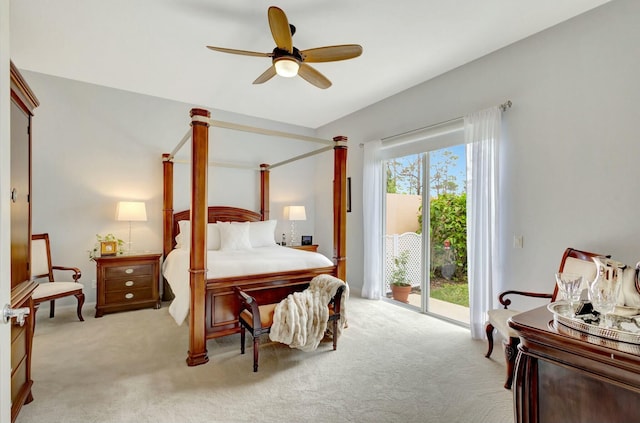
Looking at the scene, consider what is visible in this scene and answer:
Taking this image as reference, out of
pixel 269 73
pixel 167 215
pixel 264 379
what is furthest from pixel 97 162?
pixel 264 379

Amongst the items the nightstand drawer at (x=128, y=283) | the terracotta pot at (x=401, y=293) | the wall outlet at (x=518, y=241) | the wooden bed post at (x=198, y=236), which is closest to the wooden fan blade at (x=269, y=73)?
the wooden bed post at (x=198, y=236)

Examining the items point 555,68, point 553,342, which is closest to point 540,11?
point 555,68

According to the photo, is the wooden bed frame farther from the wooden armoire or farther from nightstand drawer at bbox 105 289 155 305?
nightstand drawer at bbox 105 289 155 305

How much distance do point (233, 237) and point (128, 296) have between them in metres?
1.49

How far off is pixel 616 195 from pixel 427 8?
6.92ft

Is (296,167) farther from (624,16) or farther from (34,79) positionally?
(624,16)

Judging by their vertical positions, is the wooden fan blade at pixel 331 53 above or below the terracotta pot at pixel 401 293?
above

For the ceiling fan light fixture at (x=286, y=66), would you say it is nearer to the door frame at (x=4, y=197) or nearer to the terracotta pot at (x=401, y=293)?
the door frame at (x=4, y=197)

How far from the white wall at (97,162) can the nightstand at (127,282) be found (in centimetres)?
38

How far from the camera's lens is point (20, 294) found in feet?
5.39

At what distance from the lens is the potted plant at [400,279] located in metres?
4.20

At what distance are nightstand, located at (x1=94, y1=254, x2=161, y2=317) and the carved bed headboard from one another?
54cm

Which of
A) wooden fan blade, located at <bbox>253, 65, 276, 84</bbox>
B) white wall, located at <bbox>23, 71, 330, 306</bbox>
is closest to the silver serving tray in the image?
wooden fan blade, located at <bbox>253, 65, 276, 84</bbox>

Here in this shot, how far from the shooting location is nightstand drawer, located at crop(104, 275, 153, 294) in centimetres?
367
